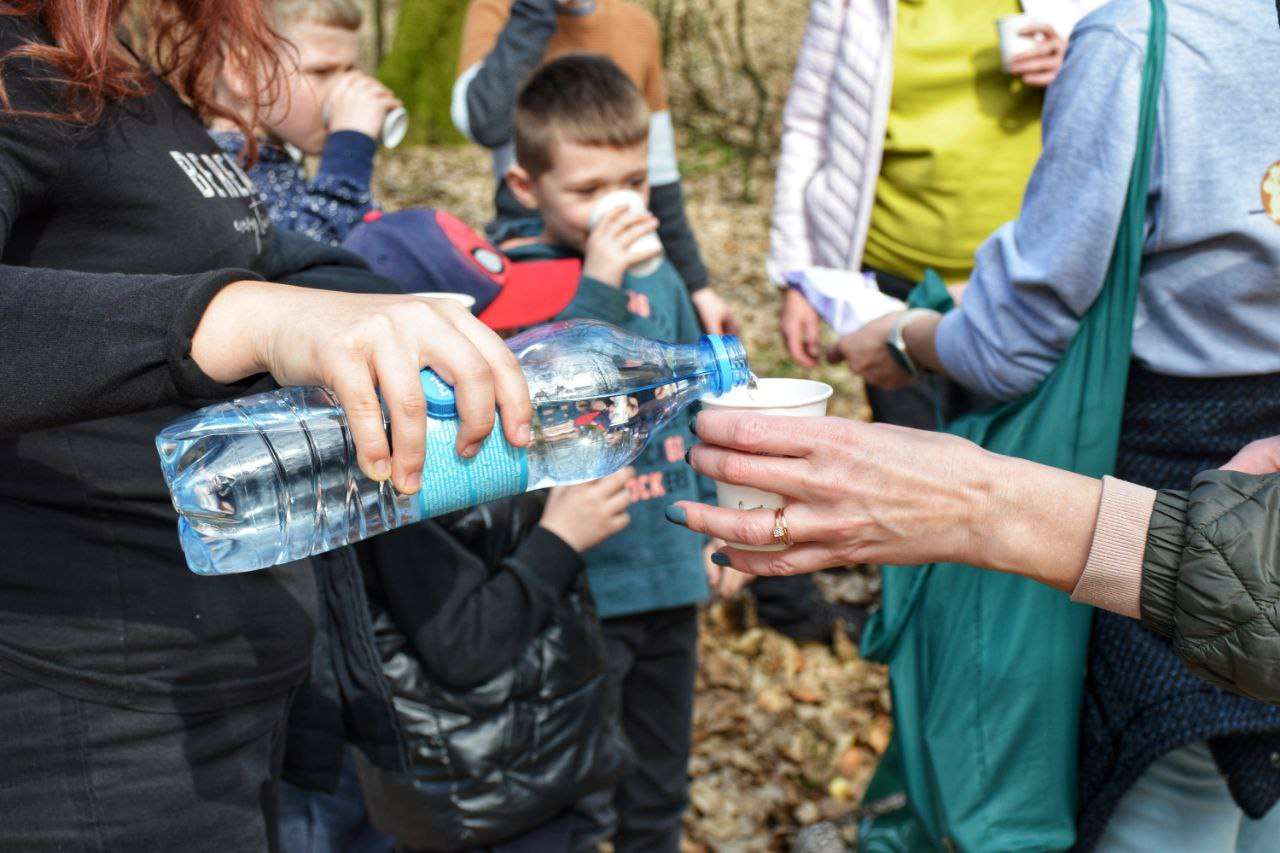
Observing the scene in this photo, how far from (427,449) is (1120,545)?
92 cm

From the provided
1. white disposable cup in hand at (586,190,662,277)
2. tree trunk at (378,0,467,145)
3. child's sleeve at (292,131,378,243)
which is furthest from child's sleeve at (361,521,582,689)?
tree trunk at (378,0,467,145)

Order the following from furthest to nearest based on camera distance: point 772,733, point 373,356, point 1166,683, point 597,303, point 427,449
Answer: point 772,733, point 597,303, point 1166,683, point 427,449, point 373,356

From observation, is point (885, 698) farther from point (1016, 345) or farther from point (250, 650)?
point (250, 650)

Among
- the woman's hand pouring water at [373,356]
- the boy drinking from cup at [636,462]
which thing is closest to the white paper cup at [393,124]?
A: the boy drinking from cup at [636,462]

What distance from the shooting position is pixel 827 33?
349 cm

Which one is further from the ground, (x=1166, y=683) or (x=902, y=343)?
(x=902, y=343)

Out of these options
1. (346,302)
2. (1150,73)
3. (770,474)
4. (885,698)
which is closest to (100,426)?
(346,302)

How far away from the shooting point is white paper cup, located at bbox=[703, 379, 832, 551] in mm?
1472

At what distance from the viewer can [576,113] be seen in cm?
305

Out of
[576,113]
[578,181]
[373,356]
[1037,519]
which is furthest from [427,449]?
[576,113]

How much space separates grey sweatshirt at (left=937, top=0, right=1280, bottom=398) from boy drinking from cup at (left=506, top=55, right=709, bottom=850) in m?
1.12

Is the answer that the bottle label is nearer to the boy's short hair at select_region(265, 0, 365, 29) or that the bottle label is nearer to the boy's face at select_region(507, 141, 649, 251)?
the boy's face at select_region(507, 141, 649, 251)

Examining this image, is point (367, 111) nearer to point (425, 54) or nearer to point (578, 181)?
point (578, 181)

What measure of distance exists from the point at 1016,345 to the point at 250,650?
4.63 feet
